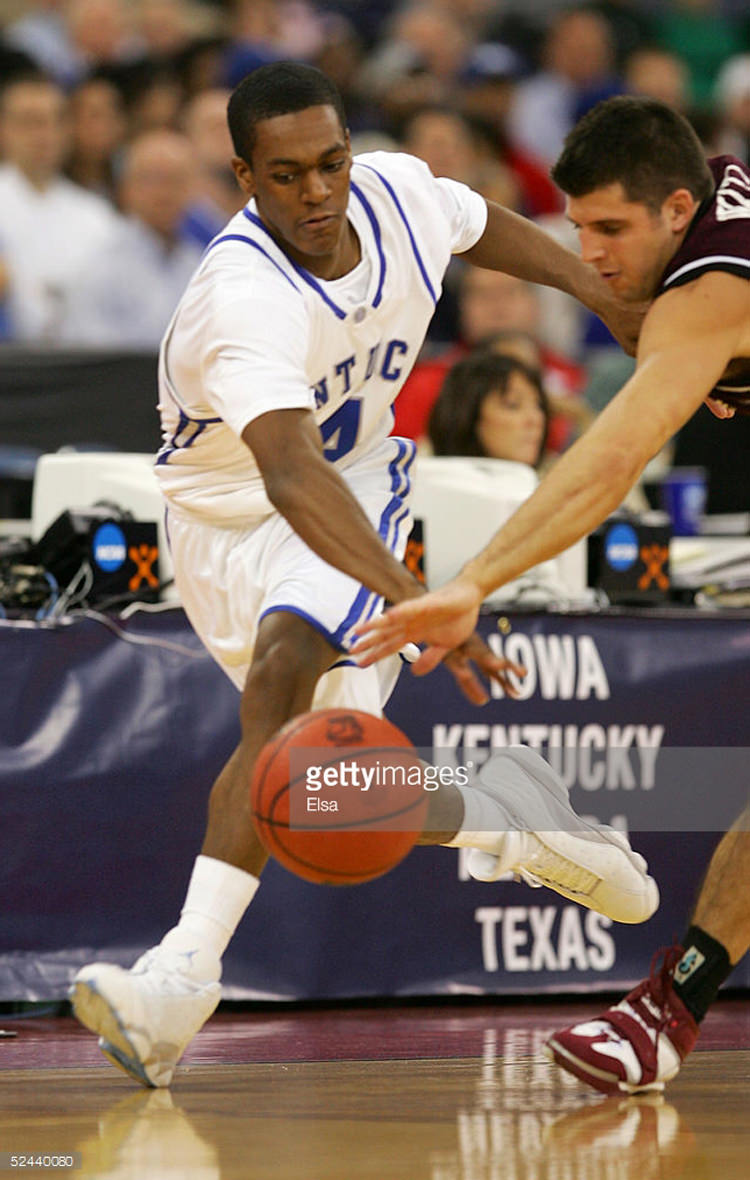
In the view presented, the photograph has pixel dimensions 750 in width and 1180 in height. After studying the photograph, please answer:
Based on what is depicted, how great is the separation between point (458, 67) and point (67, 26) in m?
2.50

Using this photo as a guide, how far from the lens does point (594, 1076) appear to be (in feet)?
12.0

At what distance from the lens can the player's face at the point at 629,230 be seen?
3.53 m

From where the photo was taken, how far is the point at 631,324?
13.5ft

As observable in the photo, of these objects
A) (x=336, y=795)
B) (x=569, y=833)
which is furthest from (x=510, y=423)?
(x=336, y=795)

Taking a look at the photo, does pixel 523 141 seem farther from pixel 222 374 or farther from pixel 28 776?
pixel 222 374

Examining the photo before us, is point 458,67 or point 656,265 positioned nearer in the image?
point 656,265

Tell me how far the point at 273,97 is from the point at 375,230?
0.42 metres

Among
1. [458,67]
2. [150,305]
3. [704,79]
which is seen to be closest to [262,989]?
[150,305]

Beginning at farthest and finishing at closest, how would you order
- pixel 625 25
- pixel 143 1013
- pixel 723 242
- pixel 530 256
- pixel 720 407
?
pixel 625 25 < pixel 530 256 < pixel 720 407 < pixel 143 1013 < pixel 723 242

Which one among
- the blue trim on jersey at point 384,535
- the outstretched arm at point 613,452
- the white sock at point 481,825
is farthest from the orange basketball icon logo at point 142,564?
the outstretched arm at point 613,452

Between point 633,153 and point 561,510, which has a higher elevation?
point 633,153

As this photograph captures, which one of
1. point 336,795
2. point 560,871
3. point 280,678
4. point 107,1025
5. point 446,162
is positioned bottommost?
point 107,1025

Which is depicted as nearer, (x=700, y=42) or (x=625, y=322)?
(x=625, y=322)

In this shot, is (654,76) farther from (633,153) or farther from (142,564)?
(633,153)
